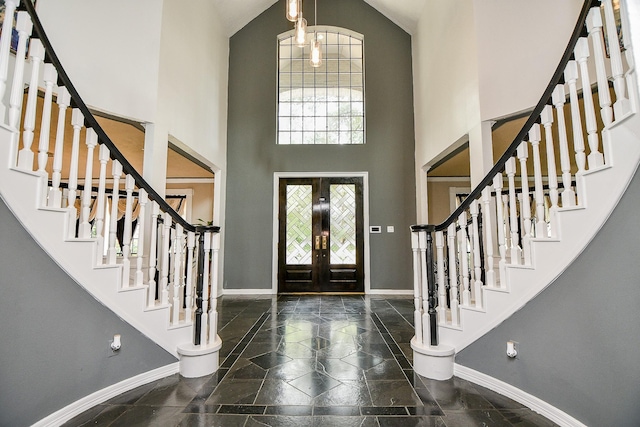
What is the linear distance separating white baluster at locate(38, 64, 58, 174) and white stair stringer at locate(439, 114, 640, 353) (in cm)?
273

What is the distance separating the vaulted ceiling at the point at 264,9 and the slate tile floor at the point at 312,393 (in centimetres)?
496

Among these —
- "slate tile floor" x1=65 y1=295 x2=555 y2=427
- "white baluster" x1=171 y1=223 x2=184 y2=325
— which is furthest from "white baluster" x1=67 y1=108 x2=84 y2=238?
"slate tile floor" x1=65 y1=295 x2=555 y2=427

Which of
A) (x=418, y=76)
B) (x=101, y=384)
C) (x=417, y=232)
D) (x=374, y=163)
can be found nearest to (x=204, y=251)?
(x=101, y=384)

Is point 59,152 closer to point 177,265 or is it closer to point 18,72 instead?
point 18,72

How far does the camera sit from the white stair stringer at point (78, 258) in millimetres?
1407

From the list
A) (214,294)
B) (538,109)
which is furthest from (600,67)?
(214,294)

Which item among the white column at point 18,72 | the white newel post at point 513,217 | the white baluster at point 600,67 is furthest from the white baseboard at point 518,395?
the white column at point 18,72

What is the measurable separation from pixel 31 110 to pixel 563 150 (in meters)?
2.93

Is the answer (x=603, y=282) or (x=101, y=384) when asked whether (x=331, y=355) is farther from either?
(x=603, y=282)

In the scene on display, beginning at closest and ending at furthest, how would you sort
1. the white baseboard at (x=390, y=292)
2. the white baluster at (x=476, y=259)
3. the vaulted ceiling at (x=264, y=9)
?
1. the white baluster at (x=476, y=259)
2. the vaulted ceiling at (x=264, y=9)
3. the white baseboard at (x=390, y=292)

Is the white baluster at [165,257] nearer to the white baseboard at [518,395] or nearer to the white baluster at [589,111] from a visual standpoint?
the white baseboard at [518,395]

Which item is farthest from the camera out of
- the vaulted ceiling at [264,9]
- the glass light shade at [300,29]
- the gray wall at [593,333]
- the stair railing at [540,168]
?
the vaulted ceiling at [264,9]

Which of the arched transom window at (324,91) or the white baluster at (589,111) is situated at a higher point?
the arched transom window at (324,91)

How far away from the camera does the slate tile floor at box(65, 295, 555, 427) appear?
1.61 meters
